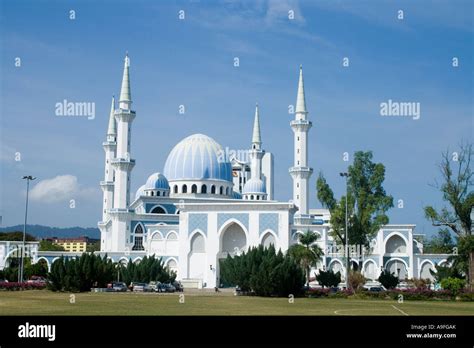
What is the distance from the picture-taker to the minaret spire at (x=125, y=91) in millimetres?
67375

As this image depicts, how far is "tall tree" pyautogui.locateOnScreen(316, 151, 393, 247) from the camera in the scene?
181 ft

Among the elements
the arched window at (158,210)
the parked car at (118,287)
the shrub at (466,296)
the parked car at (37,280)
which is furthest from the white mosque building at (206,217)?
the shrub at (466,296)

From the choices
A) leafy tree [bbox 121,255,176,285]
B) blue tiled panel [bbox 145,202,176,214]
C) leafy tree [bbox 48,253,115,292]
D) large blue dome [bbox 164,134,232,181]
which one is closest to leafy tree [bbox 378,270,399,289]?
leafy tree [bbox 121,255,176,285]

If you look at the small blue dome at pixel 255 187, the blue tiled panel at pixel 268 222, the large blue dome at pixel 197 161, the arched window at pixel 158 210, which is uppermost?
the large blue dome at pixel 197 161

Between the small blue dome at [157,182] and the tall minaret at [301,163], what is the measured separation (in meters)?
15.6

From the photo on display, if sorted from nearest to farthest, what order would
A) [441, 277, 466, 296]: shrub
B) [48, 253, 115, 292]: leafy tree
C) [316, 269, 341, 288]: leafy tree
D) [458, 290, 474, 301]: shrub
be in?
[458, 290, 474, 301]: shrub < [441, 277, 466, 296]: shrub < [48, 253, 115, 292]: leafy tree < [316, 269, 341, 288]: leafy tree

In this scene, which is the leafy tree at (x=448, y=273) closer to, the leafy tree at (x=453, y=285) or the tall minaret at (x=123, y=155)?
the leafy tree at (x=453, y=285)

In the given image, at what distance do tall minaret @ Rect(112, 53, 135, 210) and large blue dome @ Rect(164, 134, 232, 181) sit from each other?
11.8 m

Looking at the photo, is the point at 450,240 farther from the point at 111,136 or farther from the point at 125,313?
the point at 111,136

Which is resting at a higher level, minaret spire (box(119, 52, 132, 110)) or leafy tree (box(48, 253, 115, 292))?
minaret spire (box(119, 52, 132, 110))

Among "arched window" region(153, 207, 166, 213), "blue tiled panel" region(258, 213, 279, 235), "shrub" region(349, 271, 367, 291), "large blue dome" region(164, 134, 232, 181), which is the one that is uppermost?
"large blue dome" region(164, 134, 232, 181)

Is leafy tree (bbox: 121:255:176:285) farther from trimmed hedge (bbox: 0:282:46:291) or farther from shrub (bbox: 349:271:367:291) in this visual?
shrub (bbox: 349:271:367:291)

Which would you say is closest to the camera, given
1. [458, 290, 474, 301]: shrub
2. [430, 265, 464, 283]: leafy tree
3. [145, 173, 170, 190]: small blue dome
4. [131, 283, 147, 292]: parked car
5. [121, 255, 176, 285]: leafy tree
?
[458, 290, 474, 301]: shrub
